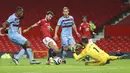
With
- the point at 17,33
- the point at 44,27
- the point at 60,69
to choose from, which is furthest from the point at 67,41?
the point at 60,69

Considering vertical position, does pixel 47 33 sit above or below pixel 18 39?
above

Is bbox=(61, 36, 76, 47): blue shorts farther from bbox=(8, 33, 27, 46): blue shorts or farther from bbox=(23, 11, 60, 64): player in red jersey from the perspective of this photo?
bbox=(8, 33, 27, 46): blue shorts

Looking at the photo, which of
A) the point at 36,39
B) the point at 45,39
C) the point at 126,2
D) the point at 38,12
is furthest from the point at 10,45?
the point at 45,39

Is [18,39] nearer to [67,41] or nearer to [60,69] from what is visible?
[67,41]

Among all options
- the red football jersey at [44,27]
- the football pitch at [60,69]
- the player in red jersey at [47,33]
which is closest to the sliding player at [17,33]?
the player in red jersey at [47,33]

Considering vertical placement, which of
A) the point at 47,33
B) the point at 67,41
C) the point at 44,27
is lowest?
the point at 67,41

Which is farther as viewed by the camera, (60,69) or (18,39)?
(18,39)

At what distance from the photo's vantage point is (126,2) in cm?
3575

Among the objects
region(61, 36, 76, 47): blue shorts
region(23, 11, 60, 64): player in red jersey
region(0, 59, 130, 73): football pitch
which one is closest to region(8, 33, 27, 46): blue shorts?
region(23, 11, 60, 64): player in red jersey

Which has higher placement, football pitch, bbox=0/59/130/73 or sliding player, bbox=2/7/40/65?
sliding player, bbox=2/7/40/65

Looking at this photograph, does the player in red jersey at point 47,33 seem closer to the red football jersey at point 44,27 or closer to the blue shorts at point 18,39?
the red football jersey at point 44,27

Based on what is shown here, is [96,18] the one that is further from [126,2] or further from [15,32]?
[15,32]

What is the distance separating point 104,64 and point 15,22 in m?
3.40

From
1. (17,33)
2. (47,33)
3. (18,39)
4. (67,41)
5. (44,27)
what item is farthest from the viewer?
(67,41)
